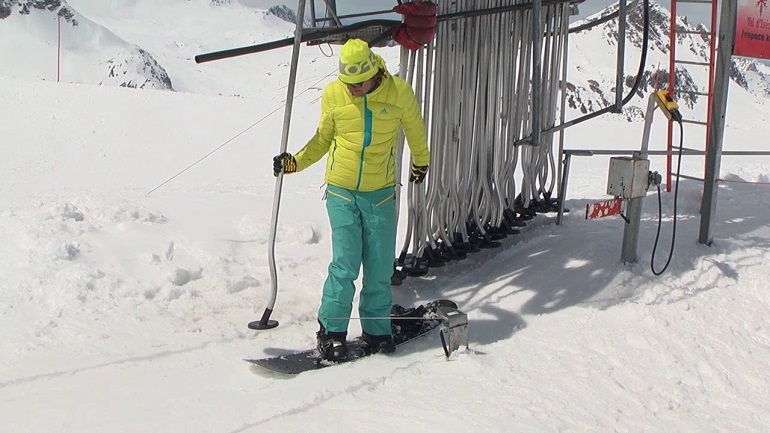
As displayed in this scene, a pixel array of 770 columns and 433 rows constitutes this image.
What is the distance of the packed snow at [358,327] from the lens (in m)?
3.33

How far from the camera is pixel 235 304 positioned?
15.9 ft

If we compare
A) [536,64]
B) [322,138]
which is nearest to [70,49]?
[536,64]

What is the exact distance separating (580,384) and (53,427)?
2373 mm

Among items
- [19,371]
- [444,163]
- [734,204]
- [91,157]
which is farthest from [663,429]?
[91,157]

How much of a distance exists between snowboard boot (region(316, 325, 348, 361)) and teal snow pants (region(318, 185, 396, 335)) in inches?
1.3

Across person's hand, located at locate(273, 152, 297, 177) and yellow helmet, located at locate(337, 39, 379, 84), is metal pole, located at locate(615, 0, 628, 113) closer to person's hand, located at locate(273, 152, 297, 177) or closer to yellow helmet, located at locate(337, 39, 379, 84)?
yellow helmet, located at locate(337, 39, 379, 84)

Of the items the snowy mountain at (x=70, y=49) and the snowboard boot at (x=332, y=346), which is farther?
the snowy mountain at (x=70, y=49)

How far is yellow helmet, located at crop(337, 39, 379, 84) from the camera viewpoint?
382 centimetres

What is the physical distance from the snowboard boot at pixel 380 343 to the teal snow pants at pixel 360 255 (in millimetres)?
24

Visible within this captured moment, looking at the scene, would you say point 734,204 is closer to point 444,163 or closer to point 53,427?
point 444,163

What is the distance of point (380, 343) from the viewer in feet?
13.9

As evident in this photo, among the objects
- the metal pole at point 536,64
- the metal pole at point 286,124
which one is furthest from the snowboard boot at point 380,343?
the metal pole at point 536,64

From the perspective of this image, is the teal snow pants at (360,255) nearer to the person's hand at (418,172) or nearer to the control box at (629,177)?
the person's hand at (418,172)

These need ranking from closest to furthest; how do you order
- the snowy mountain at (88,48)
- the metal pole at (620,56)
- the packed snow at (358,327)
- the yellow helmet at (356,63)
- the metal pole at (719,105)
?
the packed snow at (358,327) < the yellow helmet at (356,63) < the metal pole at (620,56) < the metal pole at (719,105) < the snowy mountain at (88,48)
